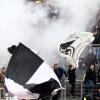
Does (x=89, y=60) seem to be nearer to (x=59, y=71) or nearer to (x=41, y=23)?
(x=59, y=71)

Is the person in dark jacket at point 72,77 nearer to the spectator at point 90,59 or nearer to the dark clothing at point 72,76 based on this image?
the dark clothing at point 72,76

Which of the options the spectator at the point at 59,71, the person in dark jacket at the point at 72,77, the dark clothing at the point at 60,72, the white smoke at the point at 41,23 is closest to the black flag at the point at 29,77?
the white smoke at the point at 41,23

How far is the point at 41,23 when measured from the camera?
1507cm

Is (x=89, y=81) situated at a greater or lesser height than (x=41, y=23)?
lesser

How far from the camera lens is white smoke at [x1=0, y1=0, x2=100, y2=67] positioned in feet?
47.6

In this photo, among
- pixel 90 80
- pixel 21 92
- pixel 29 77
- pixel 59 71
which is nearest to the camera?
pixel 21 92

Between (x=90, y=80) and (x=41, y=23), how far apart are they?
9.16 ft

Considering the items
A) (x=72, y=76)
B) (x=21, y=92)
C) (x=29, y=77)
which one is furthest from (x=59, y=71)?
(x=21, y=92)

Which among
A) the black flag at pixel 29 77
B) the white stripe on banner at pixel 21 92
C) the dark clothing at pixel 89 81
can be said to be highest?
the dark clothing at pixel 89 81

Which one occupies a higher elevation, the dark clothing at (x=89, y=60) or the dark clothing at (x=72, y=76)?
the dark clothing at (x=89, y=60)

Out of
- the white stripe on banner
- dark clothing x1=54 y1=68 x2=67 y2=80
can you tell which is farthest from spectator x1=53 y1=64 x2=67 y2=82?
the white stripe on banner

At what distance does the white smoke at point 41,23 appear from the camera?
14508 millimetres

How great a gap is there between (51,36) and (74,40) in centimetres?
85

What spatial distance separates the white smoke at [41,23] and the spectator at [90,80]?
1.36m
